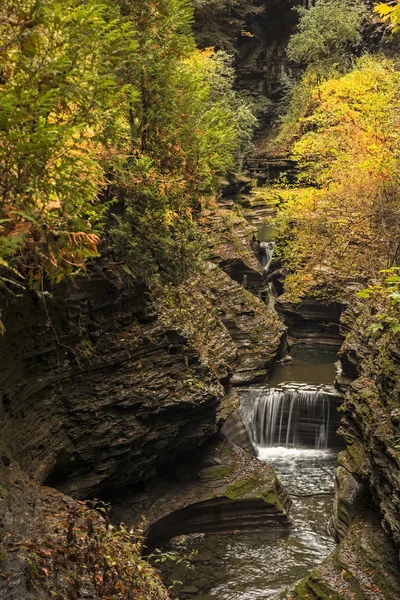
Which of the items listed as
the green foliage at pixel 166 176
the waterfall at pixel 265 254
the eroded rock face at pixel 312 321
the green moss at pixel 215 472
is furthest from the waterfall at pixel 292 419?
the waterfall at pixel 265 254

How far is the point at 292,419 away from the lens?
19.1 meters

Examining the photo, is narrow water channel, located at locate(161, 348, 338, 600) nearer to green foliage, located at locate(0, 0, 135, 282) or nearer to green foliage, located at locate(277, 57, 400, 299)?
green foliage, located at locate(277, 57, 400, 299)

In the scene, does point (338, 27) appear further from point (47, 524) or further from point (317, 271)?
point (47, 524)

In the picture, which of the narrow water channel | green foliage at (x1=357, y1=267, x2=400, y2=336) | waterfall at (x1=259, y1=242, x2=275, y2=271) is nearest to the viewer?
green foliage at (x1=357, y1=267, x2=400, y2=336)

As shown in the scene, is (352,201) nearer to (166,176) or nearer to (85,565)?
(166,176)

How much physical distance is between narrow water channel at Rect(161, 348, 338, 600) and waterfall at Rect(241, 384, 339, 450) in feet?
0.11

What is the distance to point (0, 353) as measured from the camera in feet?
26.6

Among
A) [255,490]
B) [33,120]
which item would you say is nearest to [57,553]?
[33,120]

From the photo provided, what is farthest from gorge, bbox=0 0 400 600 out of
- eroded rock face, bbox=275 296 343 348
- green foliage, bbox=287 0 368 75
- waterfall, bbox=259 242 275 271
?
green foliage, bbox=287 0 368 75

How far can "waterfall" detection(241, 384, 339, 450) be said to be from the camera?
61.6ft

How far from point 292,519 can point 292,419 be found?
5.02 meters

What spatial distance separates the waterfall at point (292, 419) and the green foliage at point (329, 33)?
27.3 metres

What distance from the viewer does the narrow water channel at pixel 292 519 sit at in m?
11.8

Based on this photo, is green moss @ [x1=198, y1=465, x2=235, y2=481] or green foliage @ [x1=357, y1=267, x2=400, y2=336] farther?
green moss @ [x1=198, y1=465, x2=235, y2=481]
